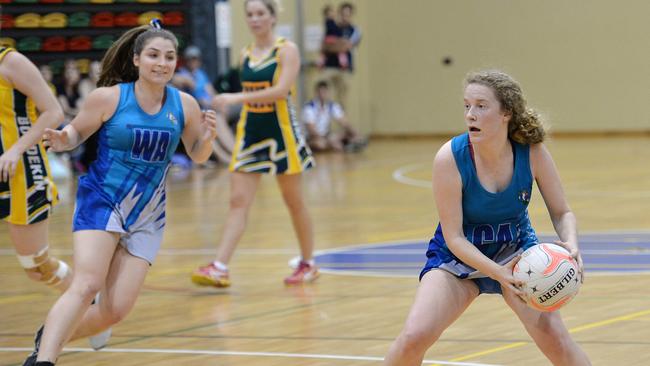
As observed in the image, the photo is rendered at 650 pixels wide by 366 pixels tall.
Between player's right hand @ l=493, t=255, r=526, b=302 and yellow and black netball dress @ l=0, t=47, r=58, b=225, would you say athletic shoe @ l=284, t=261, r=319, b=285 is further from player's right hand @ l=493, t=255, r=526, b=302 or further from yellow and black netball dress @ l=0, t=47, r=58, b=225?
player's right hand @ l=493, t=255, r=526, b=302

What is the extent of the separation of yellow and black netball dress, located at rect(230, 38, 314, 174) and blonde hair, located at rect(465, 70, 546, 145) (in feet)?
10.7

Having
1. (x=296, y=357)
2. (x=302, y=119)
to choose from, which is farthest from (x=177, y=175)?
(x=296, y=357)

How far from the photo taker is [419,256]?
819 cm

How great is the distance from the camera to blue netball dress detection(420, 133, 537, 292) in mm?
4133

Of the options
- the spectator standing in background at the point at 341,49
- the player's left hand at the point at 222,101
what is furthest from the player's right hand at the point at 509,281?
the spectator standing in background at the point at 341,49

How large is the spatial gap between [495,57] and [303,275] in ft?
46.7

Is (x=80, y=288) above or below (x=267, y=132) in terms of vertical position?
above

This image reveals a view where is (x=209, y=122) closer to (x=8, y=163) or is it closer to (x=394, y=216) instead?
(x=8, y=163)

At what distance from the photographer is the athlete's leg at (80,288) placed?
4.50 metres

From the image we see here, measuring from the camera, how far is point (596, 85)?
66.4ft

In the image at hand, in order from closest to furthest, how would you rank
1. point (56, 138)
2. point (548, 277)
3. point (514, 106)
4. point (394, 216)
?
point (548, 277)
point (514, 106)
point (56, 138)
point (394, 216)

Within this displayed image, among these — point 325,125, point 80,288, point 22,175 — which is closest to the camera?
point 80,288

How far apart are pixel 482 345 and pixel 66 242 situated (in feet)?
16.2

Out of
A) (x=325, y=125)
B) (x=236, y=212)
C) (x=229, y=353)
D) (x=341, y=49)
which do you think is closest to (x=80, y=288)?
(x=229, y=353)
